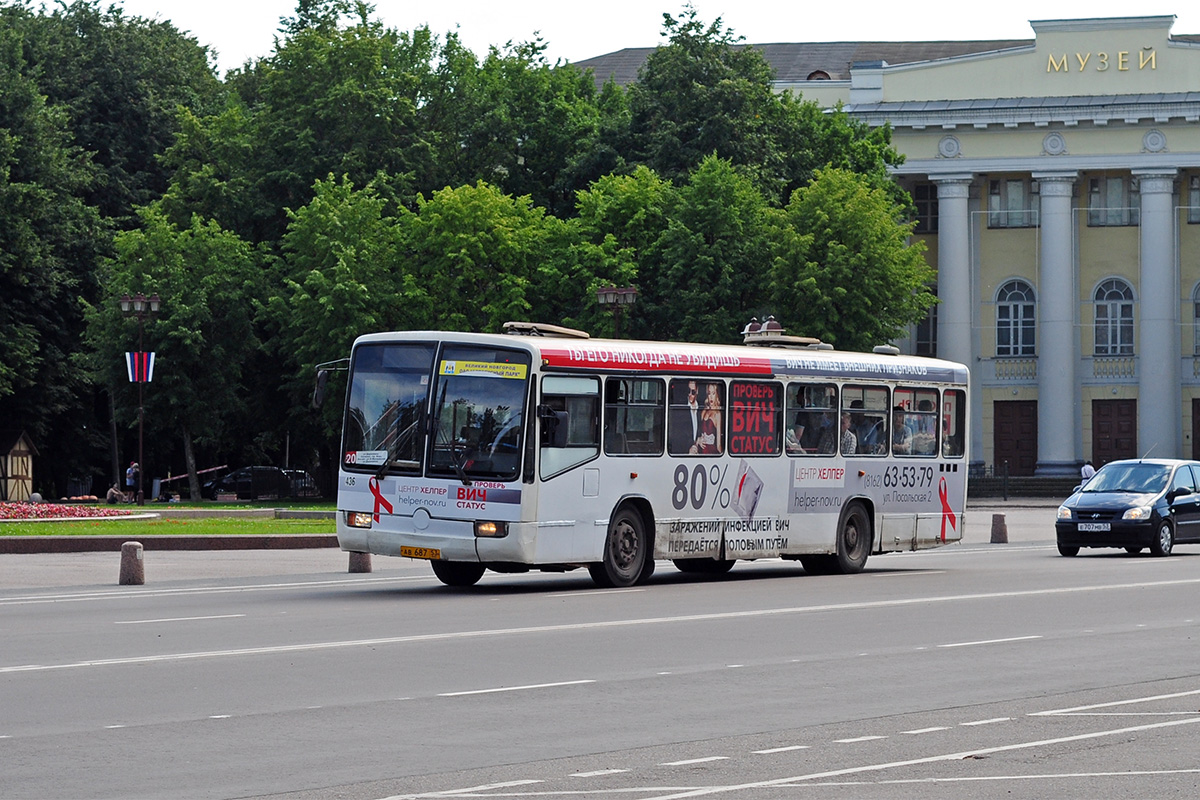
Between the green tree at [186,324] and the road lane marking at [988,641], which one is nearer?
the road lane marking at [988,641]

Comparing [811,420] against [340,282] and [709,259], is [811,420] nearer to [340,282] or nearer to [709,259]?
[709,259]

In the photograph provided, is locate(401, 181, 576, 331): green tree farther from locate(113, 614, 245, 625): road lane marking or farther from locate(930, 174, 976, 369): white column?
locate(113, 614, 245, 625): road lane marking

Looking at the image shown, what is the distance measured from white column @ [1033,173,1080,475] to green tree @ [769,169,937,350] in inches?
596

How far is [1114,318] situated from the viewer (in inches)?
2965

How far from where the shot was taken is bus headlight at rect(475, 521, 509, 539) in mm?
21438

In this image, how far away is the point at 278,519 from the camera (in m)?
41.1

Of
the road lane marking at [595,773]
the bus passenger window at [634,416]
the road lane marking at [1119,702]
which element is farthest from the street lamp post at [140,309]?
the road lane marking at [595,773]

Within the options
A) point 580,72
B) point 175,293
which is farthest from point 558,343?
point 580,72

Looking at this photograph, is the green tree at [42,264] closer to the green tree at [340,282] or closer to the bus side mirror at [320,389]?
the green tree at [340,282]

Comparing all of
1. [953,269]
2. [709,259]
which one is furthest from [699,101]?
[953,269]

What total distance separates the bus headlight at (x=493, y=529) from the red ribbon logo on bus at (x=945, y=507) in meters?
9.36

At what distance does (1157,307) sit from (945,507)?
47194mm

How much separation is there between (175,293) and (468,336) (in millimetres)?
42710

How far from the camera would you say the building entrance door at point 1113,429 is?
245ft
